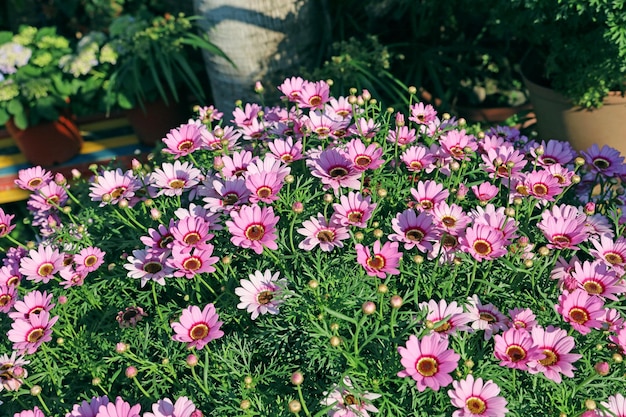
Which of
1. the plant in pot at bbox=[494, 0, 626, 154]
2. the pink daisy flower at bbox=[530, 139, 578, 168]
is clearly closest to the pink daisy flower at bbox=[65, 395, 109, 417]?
the pink daisy flower at bbox=[530, 139, 578, 168]

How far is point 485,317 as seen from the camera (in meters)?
1.47

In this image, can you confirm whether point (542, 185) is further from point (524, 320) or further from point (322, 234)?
point (322, 234)

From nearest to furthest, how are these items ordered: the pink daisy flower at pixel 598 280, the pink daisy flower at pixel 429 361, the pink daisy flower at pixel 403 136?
1. the pink daisy flower at pixel 429 361
2. the pink daisy flower at pixel 598 280
3. the pink daisy flower at pixel 403 136

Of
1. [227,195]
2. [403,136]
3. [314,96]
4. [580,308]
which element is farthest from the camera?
[314,96]

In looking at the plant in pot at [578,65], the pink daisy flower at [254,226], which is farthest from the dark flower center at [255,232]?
the plant in pot at [578,65]

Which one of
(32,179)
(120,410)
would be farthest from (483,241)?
(32,179)

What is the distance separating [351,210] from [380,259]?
0.17 meters

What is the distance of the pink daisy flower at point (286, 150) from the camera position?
1.79 meters

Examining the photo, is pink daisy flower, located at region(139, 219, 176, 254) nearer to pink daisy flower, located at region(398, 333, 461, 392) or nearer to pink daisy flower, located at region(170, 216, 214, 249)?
pink daisy flower, located at region(170, 216, 214, 249)

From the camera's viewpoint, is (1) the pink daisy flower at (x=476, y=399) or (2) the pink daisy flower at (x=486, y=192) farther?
(2) the pink daisy flower at (x=486, y=192)

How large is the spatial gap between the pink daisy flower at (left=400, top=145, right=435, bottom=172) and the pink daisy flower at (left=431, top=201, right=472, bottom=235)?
0.19 meters

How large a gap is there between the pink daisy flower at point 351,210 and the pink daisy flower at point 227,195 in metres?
0.24

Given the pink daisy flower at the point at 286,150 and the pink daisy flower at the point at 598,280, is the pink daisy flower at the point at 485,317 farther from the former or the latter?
the pink daisy flower at the point at 286,150

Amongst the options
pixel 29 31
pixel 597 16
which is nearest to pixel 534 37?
pixel 597 16
